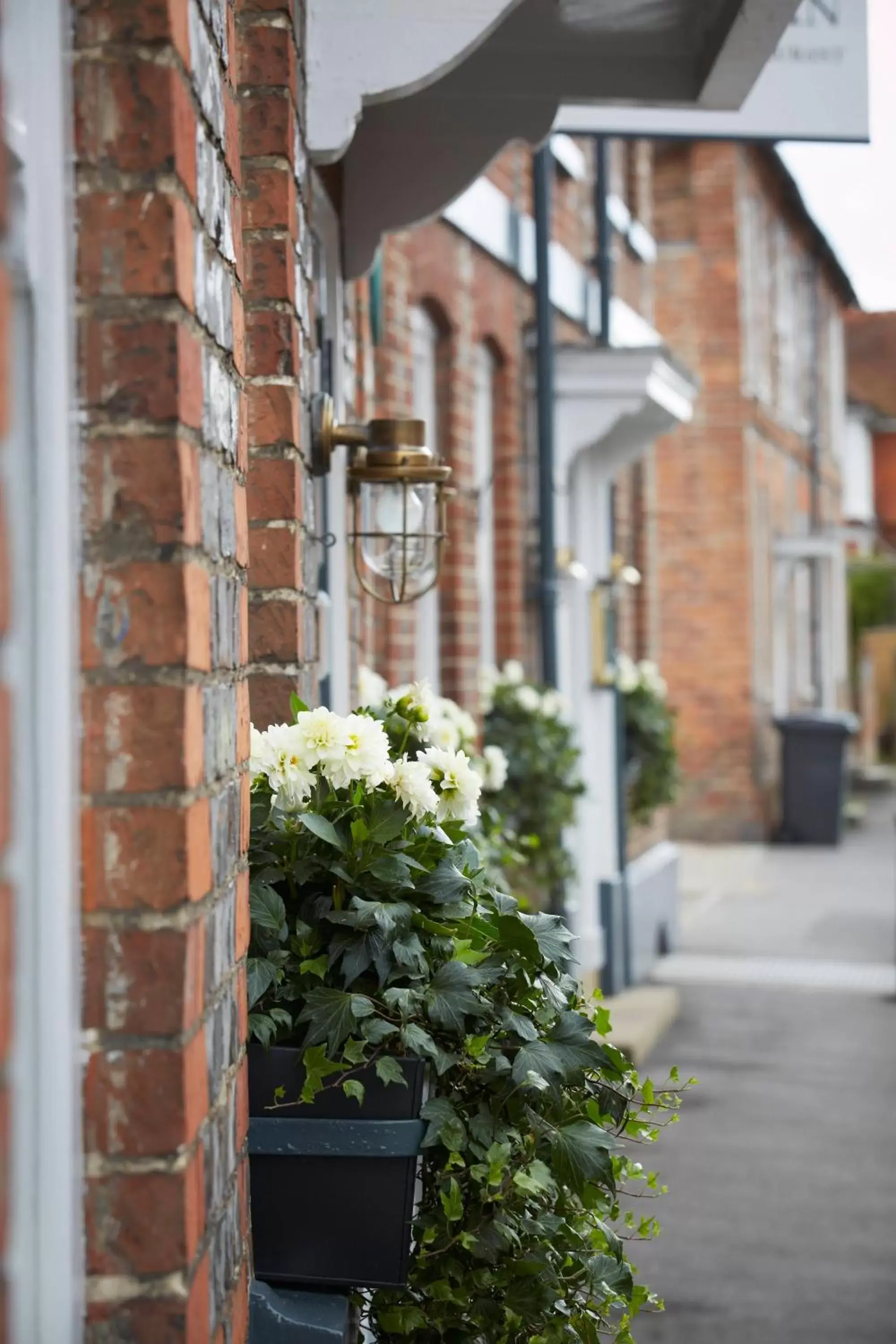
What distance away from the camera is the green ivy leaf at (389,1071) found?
220cm

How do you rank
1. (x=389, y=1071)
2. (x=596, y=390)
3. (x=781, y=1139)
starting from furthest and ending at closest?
1. (x=596, y=390)
2. (x=781, y=1139)
3. (x=389, y=1071)

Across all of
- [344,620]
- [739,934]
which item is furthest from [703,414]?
[344,620]

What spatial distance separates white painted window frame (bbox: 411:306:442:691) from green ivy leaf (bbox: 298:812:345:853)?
427 cm

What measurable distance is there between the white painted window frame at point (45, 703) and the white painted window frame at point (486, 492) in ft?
19.5

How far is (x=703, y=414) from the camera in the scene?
16.2m

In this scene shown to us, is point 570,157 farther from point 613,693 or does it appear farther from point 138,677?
point 138,677

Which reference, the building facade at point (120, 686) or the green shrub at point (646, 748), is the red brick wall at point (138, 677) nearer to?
the building facade at point (120, 686)

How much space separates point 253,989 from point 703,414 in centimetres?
1450

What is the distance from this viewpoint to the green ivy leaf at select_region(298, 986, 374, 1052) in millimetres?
2242

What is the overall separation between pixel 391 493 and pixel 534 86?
1031 mm

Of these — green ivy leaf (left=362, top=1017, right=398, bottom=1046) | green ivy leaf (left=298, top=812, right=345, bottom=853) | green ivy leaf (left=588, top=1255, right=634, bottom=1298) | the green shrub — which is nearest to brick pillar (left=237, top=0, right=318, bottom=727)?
green ivy leaf (left=298, top=812, right=345, bottom=853)

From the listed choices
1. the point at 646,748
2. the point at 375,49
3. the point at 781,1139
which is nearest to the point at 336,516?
the point at 375,49

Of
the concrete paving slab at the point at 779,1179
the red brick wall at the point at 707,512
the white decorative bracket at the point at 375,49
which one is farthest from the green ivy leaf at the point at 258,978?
the red brick wall at the point at 707,512

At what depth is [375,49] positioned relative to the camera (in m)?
2.92
